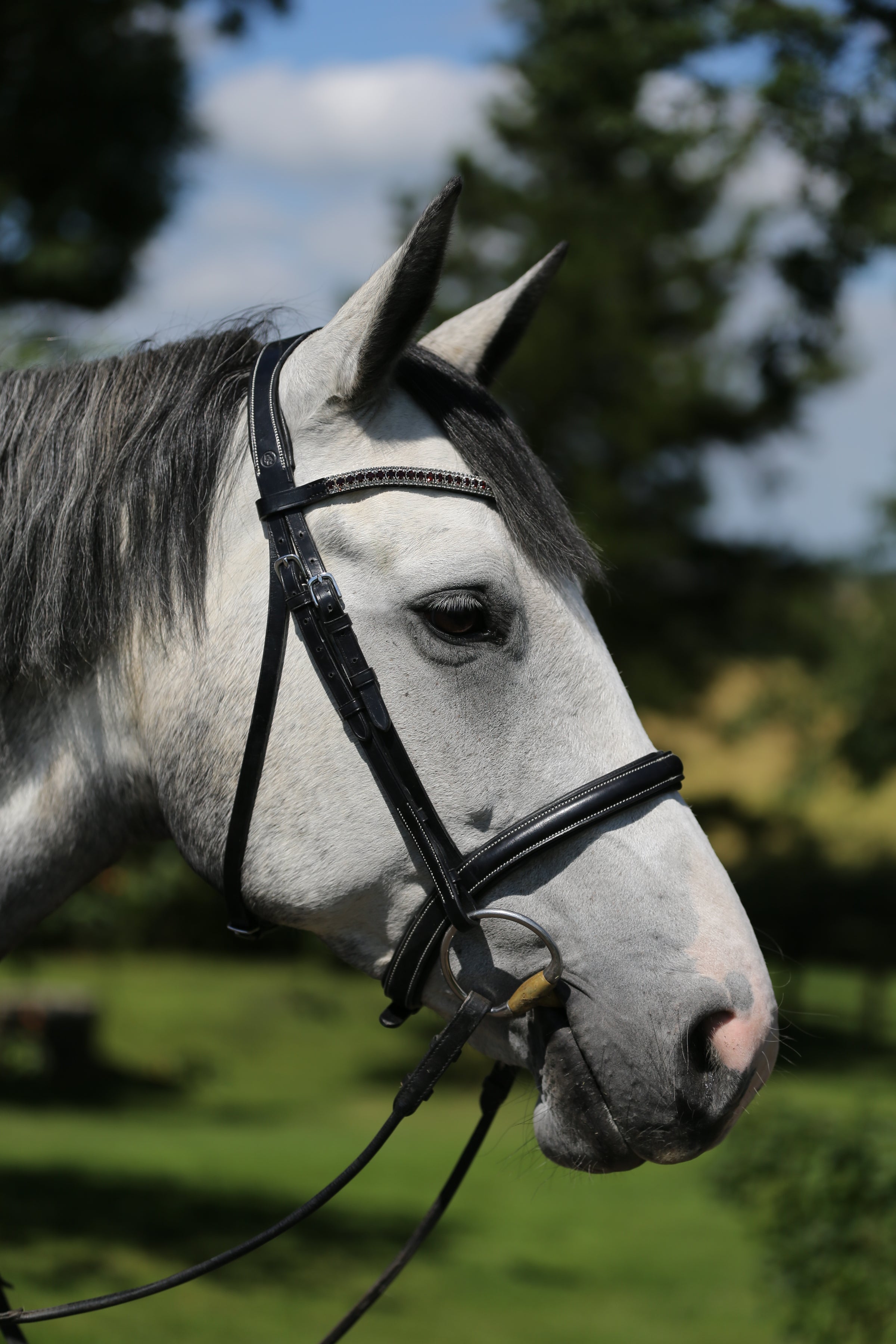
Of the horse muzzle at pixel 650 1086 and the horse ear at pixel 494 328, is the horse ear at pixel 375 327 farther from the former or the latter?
the horse muzzle at pixel 650 1086

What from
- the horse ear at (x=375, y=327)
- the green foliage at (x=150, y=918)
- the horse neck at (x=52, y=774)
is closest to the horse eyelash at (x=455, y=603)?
the horse ear at (x=375, y=327)

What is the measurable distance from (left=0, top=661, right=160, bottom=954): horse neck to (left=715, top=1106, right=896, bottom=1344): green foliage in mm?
4157

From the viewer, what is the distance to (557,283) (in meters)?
16.6

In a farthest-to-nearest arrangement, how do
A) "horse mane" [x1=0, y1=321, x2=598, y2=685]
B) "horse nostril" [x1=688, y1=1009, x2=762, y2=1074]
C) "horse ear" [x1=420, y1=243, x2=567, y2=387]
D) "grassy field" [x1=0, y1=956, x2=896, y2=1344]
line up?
1. "grassy field" [x1=0, y1=956, x2=896, y2=1344]
2. "horse ear" [x1=420, y1=243, x2=567, y2=387]
3. "horse mane" [x1=0, y1=321, x2=598, y2=685]
4. "horse nostril" [x1=688, y1=1009, x2=762, y2=1074]

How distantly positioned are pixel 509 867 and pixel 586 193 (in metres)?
17.4

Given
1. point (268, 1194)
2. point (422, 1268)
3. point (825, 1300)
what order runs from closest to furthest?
point (825, 1300) → point (422, 1268) → point (268, 1194)

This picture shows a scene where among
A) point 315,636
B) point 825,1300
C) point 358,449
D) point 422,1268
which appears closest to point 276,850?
point 315,636

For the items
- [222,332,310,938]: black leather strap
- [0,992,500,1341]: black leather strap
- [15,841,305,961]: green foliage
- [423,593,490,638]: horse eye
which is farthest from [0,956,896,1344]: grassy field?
[15,841,305,961]: green foliage

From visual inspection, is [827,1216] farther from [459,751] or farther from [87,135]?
[87,135]

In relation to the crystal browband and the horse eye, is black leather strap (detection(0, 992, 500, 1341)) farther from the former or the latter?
the crystal browband

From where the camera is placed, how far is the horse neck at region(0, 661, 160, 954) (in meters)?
1.99

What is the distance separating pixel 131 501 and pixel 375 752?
62cm

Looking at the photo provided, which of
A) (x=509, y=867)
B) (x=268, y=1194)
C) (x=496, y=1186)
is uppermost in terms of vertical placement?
(x=509, y=867)

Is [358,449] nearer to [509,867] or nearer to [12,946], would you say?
[509,867]
